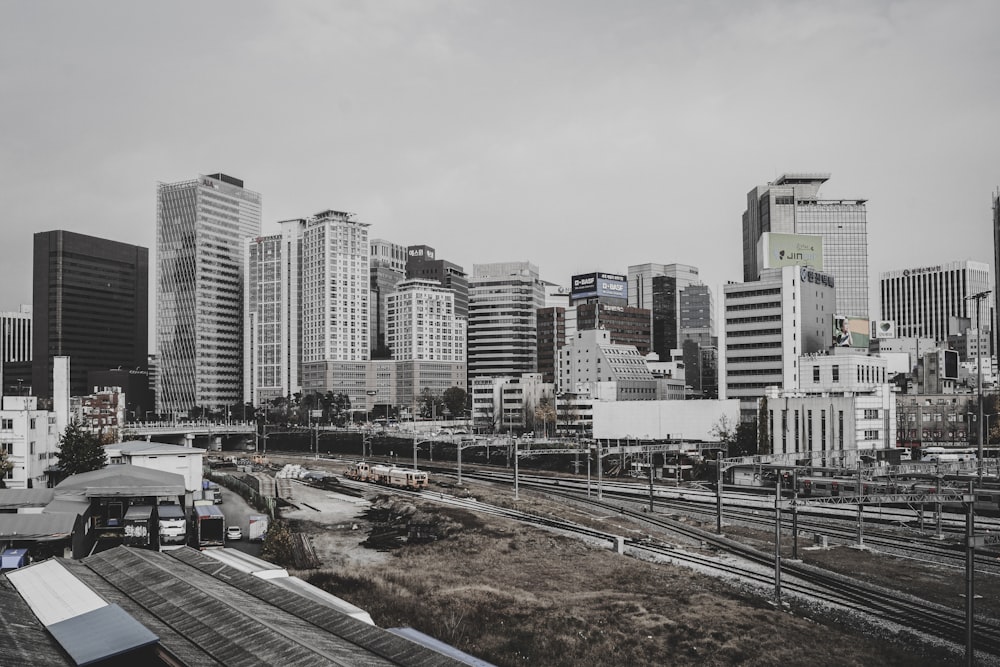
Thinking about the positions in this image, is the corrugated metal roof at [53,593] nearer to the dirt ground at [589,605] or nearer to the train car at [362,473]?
the dirt ground at [589,605]

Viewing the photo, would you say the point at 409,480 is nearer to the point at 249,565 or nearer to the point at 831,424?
the point at 249,565

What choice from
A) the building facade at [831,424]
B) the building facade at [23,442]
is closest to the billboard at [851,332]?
the building facade at [831,424]

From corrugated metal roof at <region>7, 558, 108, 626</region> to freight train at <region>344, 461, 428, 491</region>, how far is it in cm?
5871

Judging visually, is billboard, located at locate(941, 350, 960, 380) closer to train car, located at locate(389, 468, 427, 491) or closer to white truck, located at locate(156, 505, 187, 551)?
train car, located at locate(389, 468, 427, 491)

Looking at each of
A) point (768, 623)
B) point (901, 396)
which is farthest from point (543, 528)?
point (901, 396)

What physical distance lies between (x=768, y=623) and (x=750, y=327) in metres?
113

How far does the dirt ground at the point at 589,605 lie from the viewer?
33188 mm

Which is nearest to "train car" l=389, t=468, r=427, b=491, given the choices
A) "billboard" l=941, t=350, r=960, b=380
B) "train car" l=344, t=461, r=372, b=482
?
Result: "train car" l=344, t=461, r=372, b=482

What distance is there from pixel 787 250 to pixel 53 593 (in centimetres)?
16186

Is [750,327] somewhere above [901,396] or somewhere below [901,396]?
above

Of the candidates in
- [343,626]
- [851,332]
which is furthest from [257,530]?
[851,332]

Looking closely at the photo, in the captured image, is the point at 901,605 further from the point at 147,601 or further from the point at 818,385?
the point at 818,385

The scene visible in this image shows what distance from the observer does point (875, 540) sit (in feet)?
189

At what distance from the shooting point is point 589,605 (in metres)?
40.2
